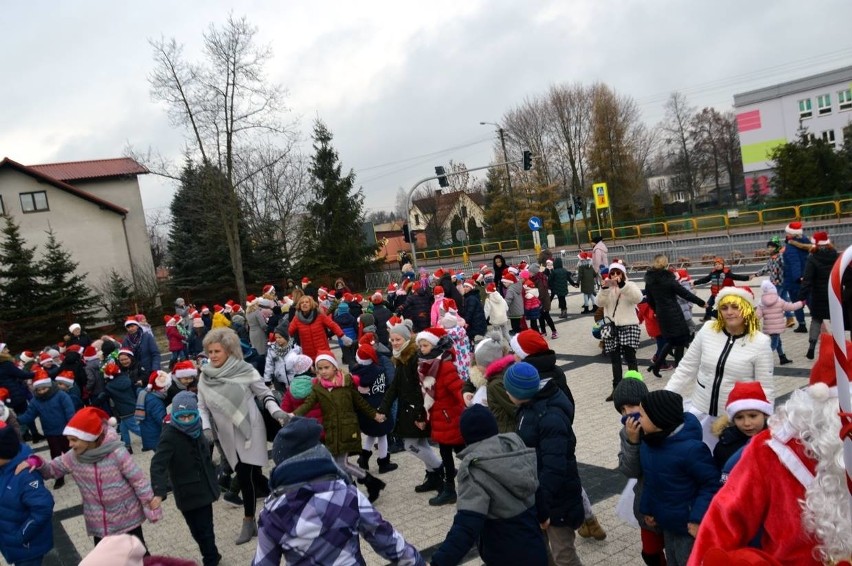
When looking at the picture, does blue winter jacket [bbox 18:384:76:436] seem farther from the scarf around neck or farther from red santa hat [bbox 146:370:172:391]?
the scarf around neck

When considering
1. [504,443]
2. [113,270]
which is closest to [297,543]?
[504,443]

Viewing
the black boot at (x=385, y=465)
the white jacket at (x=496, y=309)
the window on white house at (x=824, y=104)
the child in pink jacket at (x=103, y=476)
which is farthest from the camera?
the window on white house at (x=824, y=104)

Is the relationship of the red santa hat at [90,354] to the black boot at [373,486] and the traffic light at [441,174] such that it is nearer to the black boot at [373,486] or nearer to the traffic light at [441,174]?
the black boot at [373,486]

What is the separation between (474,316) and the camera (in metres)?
13.0

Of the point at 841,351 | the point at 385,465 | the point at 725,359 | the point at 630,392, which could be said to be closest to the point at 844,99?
the point at 385,465

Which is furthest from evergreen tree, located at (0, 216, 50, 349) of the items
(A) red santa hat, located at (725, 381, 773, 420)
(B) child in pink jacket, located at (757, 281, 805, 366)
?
(A) red santa hat, located at (725, 381, 773, 420)

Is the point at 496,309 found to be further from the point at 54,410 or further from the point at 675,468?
the point at 675,468

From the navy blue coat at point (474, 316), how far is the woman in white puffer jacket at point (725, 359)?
774 cm

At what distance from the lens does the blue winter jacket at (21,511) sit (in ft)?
15.7

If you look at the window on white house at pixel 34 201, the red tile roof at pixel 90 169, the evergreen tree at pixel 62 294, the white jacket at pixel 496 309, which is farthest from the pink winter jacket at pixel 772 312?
the red tile roof at pixel 90 169

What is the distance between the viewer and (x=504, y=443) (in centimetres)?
357

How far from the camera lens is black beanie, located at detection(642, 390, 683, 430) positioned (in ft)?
11.1

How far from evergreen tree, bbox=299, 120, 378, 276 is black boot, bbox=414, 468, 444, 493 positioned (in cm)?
3215

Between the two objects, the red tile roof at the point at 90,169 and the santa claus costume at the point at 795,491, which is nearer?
the santa claus costume at the point at 795,491
